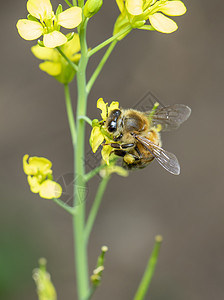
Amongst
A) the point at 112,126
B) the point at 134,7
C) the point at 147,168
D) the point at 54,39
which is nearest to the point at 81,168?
the point at 112,126

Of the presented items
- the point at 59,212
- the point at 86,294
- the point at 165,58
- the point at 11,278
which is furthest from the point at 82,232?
the point at 165,58

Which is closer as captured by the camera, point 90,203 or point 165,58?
point 90,203

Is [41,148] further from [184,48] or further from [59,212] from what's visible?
[184,48]

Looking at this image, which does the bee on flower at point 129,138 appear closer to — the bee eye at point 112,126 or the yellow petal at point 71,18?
the bee eye at point 112,126

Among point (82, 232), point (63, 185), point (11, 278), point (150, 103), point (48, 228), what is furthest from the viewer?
point (48, 228)

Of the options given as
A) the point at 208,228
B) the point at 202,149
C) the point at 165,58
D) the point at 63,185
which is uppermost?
the point at 165,58

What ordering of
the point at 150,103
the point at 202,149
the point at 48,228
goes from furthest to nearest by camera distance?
the point at 202,149 < the point at 48,228 < the point at 150,103

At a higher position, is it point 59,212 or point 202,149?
point 202,149

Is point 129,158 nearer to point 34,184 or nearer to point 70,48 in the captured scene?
point 34,184

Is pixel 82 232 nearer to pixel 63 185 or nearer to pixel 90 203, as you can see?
pixel 63 185
